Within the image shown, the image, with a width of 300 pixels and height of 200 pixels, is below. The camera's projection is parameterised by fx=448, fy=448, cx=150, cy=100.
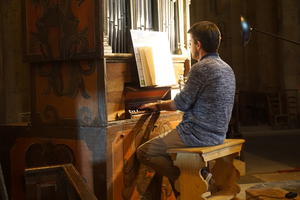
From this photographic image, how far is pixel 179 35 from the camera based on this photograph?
18.4 feet

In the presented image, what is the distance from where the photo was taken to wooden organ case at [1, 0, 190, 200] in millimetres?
4250

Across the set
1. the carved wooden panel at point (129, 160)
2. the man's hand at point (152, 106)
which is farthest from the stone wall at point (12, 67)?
the man's hand at point (152, 106)

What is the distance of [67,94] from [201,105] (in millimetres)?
1396

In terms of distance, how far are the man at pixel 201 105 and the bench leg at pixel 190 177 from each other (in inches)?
6.8

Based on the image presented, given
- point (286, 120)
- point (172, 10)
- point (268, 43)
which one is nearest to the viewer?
point (172, 10)

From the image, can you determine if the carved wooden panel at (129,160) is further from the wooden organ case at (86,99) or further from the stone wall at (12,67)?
the stone wall at (12,67)

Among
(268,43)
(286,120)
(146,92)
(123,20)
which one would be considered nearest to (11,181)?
(146,92)

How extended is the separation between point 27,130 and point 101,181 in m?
1.09

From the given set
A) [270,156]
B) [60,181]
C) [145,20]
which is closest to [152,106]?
[145,20]

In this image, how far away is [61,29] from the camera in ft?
14.6

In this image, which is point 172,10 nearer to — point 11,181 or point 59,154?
point 59,154

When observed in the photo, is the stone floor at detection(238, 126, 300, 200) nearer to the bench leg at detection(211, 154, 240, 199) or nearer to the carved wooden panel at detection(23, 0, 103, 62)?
the bench leg at detection(211, 154, 240, 199)

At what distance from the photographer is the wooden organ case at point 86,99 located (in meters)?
4.25

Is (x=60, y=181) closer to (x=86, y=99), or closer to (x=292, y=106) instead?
(x=86, y=99)
